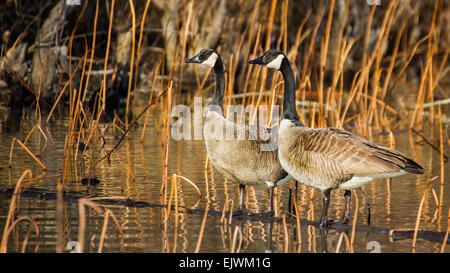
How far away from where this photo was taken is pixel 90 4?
17828 mm

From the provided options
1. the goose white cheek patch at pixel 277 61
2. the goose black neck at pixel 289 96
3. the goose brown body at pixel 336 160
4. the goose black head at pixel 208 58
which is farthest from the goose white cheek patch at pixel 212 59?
the goose brown body at pixel 336 160

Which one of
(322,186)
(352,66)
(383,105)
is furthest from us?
(352,66)

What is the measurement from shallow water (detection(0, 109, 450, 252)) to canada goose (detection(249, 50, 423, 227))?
1.63 ft

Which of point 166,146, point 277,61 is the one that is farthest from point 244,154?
point 277,61

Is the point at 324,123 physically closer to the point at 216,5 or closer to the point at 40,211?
the point at 40,211

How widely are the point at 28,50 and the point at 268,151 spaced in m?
11.0

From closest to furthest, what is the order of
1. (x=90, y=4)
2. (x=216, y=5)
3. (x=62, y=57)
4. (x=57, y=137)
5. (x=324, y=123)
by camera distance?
(x=324, y=123) → (x=57, y=137) → (x=62, y=57) → (x=90, y=4) → (x=216, y=5)

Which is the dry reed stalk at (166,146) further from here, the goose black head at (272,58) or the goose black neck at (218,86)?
the goose black head at (272,58)

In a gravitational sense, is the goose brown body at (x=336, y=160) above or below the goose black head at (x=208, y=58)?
below

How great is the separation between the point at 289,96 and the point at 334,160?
45.4 inches

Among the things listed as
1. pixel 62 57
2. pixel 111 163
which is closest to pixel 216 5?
pixel 62 57

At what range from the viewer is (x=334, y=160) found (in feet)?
21.4

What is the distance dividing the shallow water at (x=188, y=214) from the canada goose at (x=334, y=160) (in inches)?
19.5

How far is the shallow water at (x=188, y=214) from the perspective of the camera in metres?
5.96
